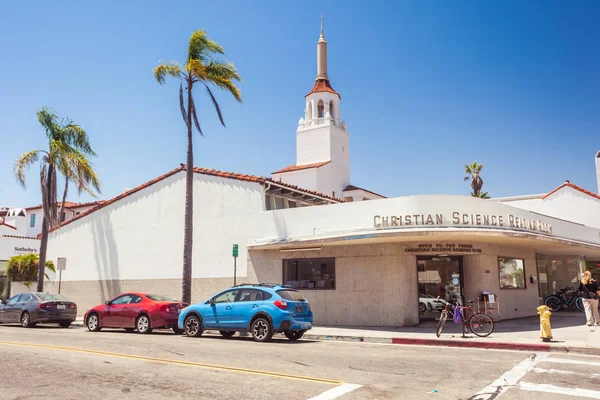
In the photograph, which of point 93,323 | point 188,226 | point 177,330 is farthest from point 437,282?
point 93,323

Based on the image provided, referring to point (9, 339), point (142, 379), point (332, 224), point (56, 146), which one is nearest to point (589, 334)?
point (332, 224)

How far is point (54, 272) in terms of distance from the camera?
27.8 meters

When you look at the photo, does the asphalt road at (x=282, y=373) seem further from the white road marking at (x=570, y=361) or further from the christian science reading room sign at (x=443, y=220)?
the christian science reading room sign at (x=443, y=220)

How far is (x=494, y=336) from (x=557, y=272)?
17.0 m

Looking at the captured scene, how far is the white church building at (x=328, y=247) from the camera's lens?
57.2ft

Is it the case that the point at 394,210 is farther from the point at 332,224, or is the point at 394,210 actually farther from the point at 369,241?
the point at 332,224

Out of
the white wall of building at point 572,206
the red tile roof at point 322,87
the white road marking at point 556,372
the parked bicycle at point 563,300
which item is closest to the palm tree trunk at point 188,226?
the white road marking at point 556,372

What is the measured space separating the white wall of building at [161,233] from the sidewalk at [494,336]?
238 inches

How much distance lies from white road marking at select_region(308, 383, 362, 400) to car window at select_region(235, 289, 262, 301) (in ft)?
23.4

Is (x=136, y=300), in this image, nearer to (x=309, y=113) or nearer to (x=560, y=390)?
(x=560, y=390)

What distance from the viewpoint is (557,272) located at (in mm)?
28906

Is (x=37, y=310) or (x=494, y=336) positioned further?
(x=37, y=310)

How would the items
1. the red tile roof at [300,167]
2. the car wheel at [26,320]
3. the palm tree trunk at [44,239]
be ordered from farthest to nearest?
1. the red tile roof at [300,167]
2. the palm tree trunk at [44,239]
3. the car wheel at [26,320]

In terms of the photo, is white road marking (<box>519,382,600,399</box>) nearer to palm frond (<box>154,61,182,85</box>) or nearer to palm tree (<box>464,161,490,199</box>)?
palm frond (<box>154,61,182,85</box>)
